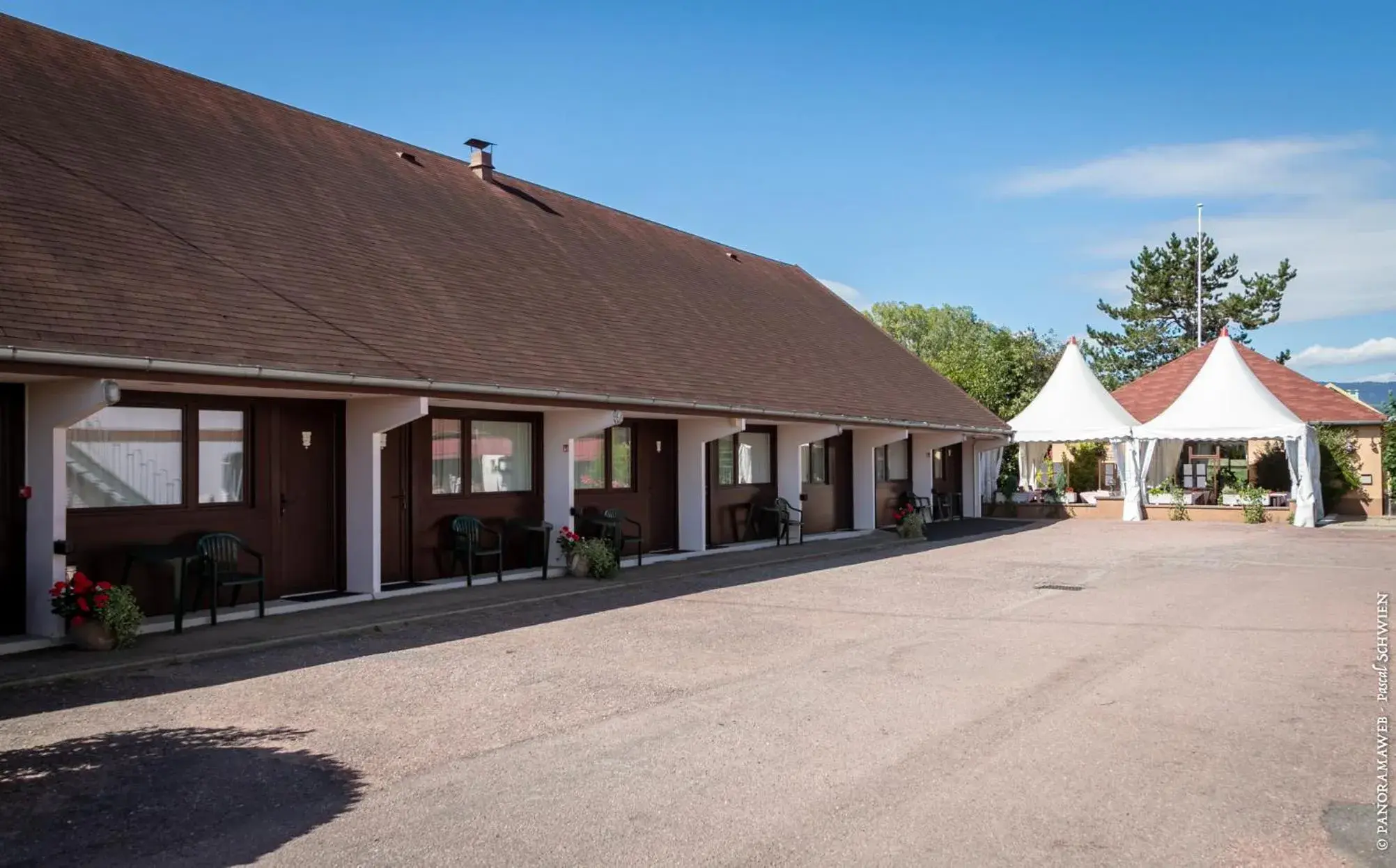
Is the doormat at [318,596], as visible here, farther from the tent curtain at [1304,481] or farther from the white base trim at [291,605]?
the tent curtain at [1304,481]

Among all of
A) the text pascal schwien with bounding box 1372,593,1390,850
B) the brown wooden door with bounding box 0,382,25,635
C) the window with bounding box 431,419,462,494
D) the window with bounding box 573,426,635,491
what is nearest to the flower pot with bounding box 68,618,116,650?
the brown wooden door with bounding box 0,382,25,635

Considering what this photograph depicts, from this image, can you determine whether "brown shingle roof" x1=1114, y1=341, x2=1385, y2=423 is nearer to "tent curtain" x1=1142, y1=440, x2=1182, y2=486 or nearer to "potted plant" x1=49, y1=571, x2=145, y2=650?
"tent curtain" x1=1142, y1=440, x2=1182, y2=486

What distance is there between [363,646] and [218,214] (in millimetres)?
5619

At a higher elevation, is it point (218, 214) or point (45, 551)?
point (218, 214)

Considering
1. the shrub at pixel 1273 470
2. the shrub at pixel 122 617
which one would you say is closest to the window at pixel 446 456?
the shrub at pixel 122 617

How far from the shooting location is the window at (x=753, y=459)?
19656 mm

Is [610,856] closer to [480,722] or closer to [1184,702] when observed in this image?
[480,722]

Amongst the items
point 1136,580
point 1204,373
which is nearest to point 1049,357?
point 1204,373

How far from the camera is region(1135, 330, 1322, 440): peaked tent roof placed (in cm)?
2667

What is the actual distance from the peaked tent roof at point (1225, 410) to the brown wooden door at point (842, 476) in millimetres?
9638

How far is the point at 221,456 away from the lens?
1103 centimetres

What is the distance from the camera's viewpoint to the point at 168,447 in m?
10.5

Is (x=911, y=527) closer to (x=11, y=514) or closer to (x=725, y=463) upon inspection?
(x=725, y=463)

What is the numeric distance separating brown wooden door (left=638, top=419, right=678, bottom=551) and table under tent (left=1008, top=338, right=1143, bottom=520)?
15460 millimetres
